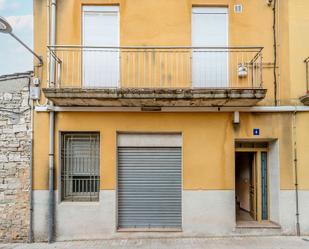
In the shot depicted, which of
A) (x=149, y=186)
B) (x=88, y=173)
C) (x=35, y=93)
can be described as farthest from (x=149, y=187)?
(x=35, y=93)

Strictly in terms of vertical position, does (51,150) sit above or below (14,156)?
above

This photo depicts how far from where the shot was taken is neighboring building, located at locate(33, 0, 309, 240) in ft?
23.4

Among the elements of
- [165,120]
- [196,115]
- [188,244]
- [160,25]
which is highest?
[160,25]

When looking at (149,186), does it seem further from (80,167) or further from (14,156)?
(14,156)

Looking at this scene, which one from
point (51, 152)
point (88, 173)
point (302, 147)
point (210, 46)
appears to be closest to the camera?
point (51, 152)

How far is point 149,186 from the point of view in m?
7.41

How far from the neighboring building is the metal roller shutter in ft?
0.09

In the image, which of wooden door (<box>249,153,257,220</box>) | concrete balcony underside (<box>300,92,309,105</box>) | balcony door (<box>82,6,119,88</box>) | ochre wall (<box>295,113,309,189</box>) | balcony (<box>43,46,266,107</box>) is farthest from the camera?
wooden door (<box>249,153,257,220</box>)

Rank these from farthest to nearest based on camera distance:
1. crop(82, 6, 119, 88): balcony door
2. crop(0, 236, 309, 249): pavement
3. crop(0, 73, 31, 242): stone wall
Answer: crop(82, 6, 119, 88): balcony door < crop(0, 73, 31, 242): stone wall < crop(0, 236, 309, 249): pavement

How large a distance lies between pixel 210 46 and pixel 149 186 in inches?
175

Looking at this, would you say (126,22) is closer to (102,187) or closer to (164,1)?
(164,1)

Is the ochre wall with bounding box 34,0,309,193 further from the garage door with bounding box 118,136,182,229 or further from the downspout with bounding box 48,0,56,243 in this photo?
the garage door with bounding box 118,136,182,229

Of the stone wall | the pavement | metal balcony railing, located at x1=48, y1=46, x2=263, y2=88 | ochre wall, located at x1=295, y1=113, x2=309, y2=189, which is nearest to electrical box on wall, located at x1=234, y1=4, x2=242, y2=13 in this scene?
metal balcony railing, located at x1=48, y1=46, x2=263, y2=88

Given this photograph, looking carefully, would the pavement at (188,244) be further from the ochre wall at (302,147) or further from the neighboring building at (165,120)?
the ochre wall at (302,147)
